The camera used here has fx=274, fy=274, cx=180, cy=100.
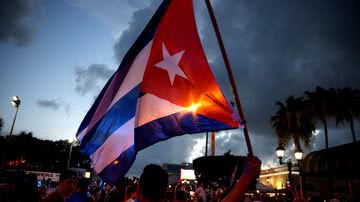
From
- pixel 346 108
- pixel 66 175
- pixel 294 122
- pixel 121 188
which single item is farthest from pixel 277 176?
pixel 66 175

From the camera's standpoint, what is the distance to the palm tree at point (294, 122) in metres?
38.7

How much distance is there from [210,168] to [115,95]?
17163mm

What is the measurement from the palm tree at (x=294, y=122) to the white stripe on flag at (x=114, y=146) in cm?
3632

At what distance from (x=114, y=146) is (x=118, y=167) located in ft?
1.39

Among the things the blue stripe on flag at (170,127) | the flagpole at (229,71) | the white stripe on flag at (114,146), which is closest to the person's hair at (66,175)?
the white stripe on flag at (114,146)

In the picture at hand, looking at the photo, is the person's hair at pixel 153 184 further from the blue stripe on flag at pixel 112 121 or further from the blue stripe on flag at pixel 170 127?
the blue stripe on flag at pixel 112 121

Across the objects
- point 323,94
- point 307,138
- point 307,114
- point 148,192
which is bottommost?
point 148,192

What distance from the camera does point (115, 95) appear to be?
557 centimetres

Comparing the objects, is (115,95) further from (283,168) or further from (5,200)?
(283,168)

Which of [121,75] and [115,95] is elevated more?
[121,75]

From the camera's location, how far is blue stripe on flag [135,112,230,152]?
4.78 m

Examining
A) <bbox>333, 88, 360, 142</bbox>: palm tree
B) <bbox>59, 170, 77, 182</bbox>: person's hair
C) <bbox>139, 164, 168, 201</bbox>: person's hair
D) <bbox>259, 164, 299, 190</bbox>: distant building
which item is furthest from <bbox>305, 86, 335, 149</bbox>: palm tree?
<bbox>139, 164, 168, 201</bbox>: person's hair

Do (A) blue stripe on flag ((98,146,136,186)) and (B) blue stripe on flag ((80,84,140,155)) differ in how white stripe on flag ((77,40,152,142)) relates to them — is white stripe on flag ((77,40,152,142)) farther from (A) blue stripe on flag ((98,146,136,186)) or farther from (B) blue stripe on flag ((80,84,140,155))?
(A) blue stripe on flag ((98,146,136,186))

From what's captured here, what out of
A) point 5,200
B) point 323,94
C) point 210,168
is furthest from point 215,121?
point 323,94
